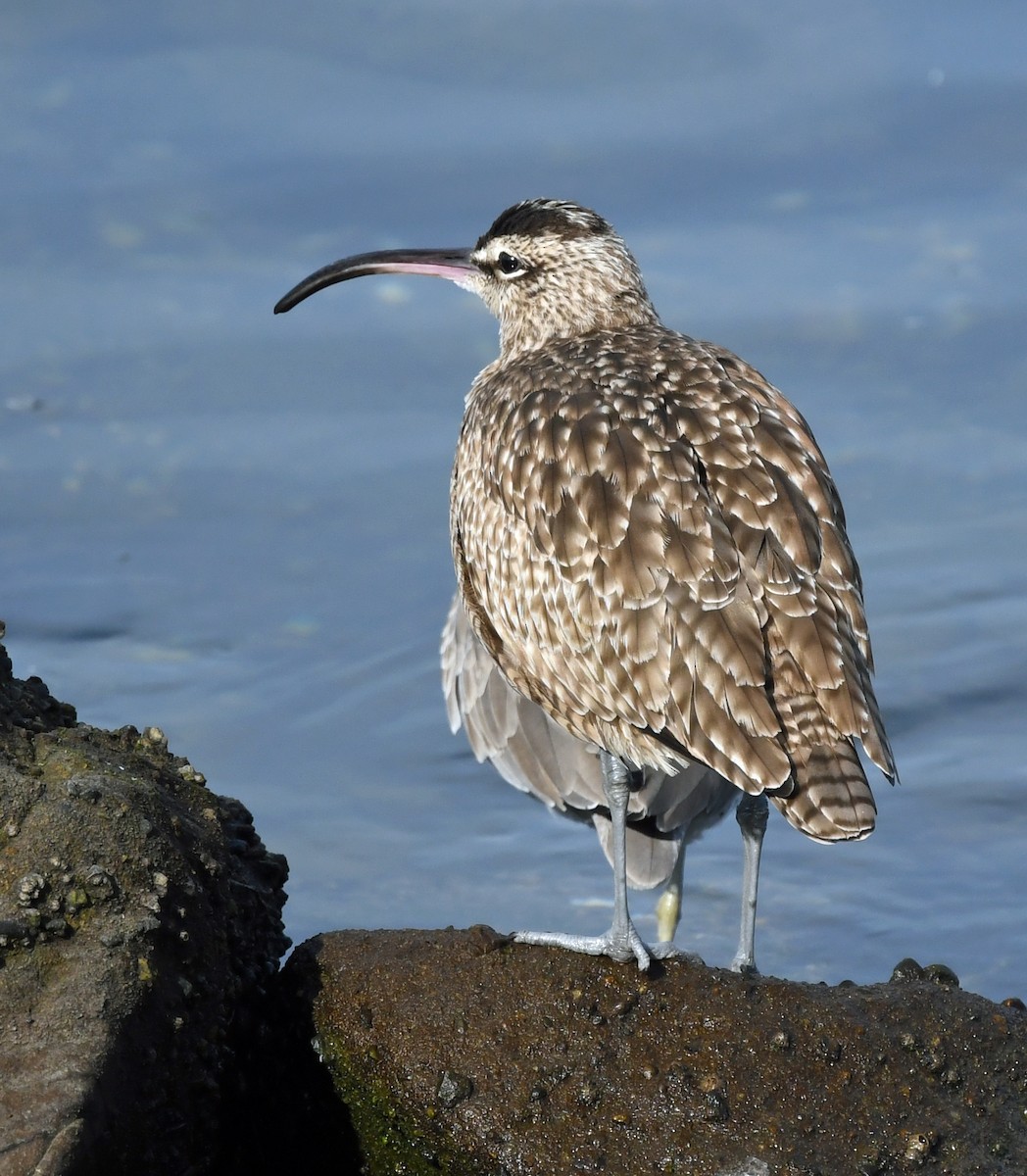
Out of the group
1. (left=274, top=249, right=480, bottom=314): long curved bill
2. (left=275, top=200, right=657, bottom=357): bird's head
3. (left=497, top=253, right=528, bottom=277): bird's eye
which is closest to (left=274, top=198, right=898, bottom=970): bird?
(left=275, top=200, right=657, bottom=357): bird's head

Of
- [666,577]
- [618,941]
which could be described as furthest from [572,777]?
[666,577]

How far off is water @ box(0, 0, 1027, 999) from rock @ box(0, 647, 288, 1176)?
2358mm

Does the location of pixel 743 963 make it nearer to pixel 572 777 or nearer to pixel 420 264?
pixel 572 777

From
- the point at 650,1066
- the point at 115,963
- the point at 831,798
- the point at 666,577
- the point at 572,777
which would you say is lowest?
the point at 572,777

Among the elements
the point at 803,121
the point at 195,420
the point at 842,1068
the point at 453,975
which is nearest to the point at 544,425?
the point at 453,975

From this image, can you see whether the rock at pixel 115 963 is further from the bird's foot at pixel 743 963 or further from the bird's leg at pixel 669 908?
the bird's leg at pixel 669 908

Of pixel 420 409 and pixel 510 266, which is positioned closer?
pixel 510 266

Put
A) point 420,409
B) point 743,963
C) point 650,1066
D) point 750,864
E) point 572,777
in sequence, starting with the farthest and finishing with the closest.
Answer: point 420,409 < point 572,777 < point 750,864 < point 743,963 < point 650,1066

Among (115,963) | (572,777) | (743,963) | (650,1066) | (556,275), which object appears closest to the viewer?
(115,963)

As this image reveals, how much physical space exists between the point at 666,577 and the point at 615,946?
0.99m

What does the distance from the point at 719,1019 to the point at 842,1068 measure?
0.32 metres

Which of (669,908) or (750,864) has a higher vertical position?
(750,864)

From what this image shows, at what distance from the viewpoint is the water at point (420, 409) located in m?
7.96

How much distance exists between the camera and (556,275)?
7051 millimetres
